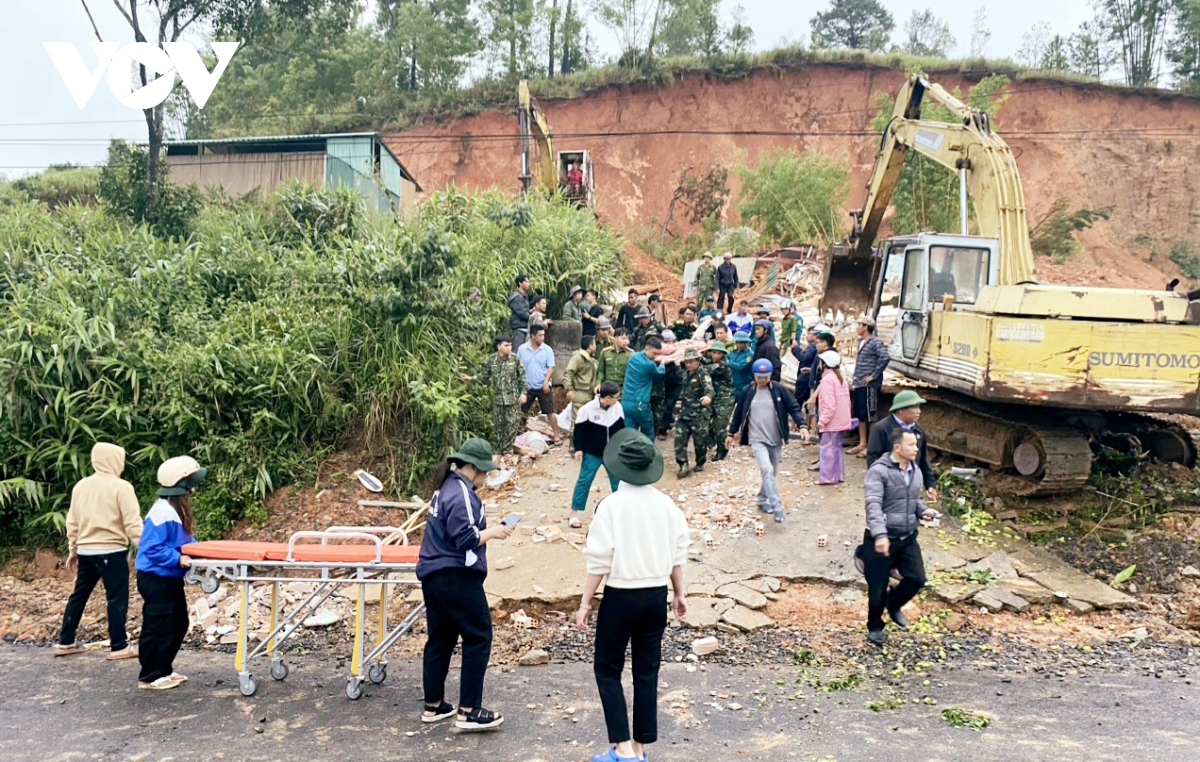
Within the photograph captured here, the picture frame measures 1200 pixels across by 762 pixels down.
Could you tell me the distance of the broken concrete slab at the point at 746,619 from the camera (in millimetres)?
6766

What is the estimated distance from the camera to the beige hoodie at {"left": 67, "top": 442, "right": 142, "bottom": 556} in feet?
20.7

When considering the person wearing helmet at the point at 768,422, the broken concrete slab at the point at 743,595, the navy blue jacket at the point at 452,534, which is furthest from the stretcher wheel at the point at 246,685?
the person wearing helmet at the point at 768,422

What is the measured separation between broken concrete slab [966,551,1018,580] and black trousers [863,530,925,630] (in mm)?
1591

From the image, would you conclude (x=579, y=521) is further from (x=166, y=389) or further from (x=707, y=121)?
(x=707, y=121)

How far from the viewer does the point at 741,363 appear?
10.1 metres

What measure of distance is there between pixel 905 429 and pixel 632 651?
9.77 feet

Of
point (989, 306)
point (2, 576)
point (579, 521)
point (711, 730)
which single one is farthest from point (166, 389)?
point (989, 306)

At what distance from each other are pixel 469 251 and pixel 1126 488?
357 inches

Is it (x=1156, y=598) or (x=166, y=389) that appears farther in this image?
(x=166, y=389)

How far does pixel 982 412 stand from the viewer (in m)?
9.53

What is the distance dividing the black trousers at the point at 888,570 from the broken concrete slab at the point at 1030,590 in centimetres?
145

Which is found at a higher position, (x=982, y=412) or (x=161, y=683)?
(x=982, y=412)

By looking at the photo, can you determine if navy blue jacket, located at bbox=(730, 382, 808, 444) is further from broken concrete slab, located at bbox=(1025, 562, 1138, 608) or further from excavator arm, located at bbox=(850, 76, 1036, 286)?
excavator arm, located at bbox=(850, 76, 1036, 286)

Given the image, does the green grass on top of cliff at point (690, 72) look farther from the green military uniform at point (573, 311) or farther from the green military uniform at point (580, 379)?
the green military uniform at point (580, 379)
